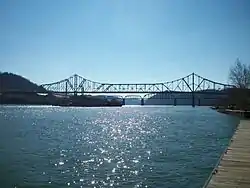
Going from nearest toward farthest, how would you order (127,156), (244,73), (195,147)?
(127,156) → (195,147) → (244,73)

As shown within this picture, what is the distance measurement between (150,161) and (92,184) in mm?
7340

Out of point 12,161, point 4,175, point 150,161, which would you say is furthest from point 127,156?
point 4,175

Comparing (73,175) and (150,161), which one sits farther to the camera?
(150,161)

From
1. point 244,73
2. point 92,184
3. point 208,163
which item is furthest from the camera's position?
point 244,73

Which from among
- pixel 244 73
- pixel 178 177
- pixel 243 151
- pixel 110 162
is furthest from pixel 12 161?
pixel 244 73

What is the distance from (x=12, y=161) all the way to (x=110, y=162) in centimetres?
595

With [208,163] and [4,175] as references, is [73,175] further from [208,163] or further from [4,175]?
[208,163]

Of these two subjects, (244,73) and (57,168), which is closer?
(57,168)

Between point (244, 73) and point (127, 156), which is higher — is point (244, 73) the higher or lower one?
the higher one

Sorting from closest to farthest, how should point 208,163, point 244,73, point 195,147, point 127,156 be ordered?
point 208,163 < point 127,156 < point 195,147 < point 244,73

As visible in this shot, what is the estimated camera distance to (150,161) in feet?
81.3

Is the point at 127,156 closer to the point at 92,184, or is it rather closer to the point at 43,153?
the point at 43,153

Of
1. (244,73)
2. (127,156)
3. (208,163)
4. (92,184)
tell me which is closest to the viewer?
(92,184)

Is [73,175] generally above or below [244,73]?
below
